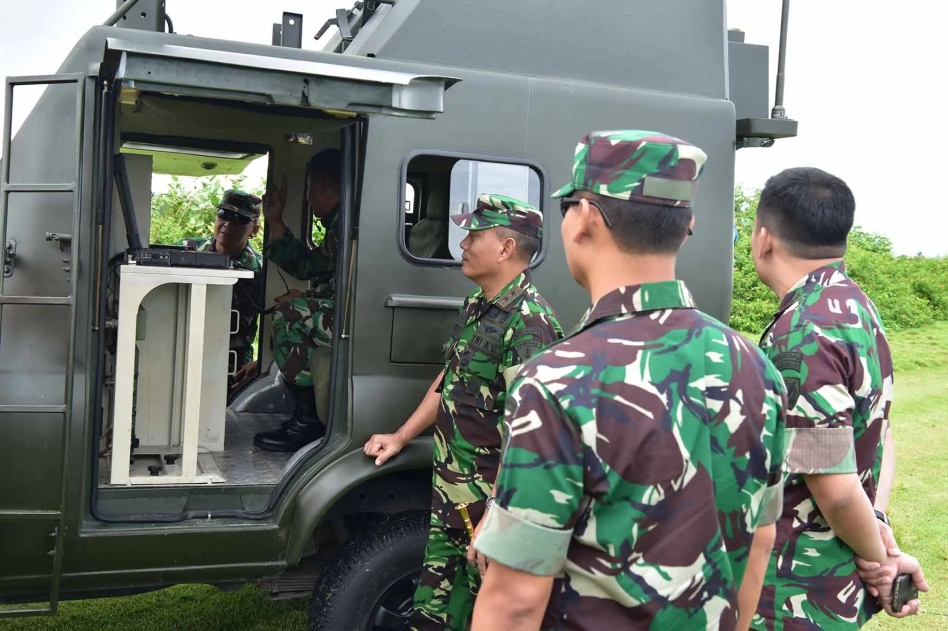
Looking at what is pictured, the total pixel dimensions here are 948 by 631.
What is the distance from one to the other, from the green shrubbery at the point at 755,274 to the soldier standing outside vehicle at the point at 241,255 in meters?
3.62

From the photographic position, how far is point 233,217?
527 centimetres

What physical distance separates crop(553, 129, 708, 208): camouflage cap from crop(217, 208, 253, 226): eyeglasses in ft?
13.0

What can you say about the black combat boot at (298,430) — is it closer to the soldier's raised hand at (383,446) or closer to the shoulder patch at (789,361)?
the soldier's raised hand at (383,446)

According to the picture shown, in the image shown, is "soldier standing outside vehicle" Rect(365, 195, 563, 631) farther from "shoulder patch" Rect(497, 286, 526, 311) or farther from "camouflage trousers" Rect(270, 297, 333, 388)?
"camouflage trousers" Rect(270, 297, 333, 388)

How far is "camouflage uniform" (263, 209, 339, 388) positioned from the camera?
427 centimetres

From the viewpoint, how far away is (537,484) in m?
1.47

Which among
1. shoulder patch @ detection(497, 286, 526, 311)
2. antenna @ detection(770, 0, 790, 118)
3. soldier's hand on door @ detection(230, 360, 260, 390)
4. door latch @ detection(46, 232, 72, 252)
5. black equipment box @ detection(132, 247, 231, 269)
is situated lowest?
soldier's hand on door @ detection(230, 360, 260, 390)

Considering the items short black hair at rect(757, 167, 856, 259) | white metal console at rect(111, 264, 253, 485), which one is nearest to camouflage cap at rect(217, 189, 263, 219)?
white metal console at rect(111, 264, 253, 485)

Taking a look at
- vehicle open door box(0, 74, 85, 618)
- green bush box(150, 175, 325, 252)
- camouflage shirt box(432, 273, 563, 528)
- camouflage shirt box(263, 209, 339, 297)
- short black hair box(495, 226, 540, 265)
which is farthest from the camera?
green bush box(150, 175, 325, 252)

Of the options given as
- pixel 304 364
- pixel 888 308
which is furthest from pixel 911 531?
pixel 888 308

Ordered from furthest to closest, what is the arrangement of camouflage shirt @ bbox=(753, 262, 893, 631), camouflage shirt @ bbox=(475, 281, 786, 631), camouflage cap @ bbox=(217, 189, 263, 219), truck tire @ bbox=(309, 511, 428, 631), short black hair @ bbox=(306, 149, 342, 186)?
camouflage cap @ bbox=(217, 189, 263, 219), short black hair @ bbox=(306, 149, 342, 186), truck tire @ bbox=(309, 511, 428, 631), camouflage shirt @ bbox=(753, 262, 893, 631), camouflage shirt @ bbox=(475, 281, 786, 631)

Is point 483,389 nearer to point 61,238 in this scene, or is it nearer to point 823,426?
point 823,426

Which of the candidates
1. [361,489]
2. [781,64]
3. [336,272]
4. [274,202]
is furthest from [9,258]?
[781,64]

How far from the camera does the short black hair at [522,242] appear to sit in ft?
10.5
